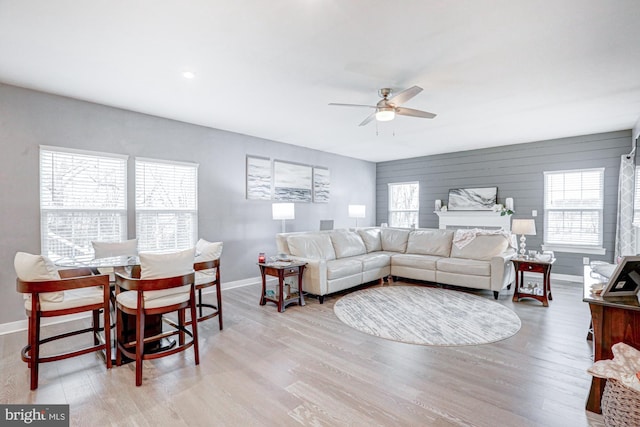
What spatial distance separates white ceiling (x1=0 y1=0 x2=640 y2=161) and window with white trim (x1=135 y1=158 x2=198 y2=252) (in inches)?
31.8

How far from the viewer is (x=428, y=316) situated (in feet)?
12.7

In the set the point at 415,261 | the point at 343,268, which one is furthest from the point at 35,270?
the point at 415,261

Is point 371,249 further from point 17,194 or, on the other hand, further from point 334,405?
point 17,194

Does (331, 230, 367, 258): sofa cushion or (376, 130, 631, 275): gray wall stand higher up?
(376, 130, 631, 275): gray wall

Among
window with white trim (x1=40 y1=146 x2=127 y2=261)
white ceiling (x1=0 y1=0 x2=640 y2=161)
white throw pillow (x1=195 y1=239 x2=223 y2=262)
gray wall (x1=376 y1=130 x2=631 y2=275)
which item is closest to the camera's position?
white ceiling (x1=0 y1=0 x2=640 y2=161)

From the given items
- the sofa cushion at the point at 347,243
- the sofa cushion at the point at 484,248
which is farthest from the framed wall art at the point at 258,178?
the sofa cushion at the point at 484,248

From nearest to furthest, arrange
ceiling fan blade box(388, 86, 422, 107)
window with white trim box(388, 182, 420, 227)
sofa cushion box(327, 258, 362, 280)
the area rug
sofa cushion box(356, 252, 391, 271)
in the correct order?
ceiling fan blade box(388, 86, 422, 107)
the area rug
sofa cushion box(327, 258, 362, 280)
sofa cushion box(356, 252, 391, 271)
window with white trim box(388, 182, 420, 227)

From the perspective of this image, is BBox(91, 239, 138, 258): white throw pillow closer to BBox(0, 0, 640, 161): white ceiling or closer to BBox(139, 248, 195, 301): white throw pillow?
BBox(139, 248, 195, 301): white throw pillow

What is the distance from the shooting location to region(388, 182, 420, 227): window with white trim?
8156 millimetres

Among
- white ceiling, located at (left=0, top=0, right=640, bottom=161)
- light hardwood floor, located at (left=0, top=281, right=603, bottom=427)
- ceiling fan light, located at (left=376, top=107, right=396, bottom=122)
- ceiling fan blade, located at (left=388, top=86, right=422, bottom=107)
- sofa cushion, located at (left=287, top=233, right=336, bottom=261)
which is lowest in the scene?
light hardwood floor, located at (left=0, top=281, right=603, bottom=427)

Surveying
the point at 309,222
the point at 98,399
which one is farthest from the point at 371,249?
the point at 98,399

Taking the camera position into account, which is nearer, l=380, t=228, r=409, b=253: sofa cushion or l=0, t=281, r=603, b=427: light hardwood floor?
l=0, t=281, r=603, b=427: light hardwood floor

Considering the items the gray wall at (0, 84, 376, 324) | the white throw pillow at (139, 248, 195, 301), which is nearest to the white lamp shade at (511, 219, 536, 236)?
the gray wall at (0, 84, 376, 324)

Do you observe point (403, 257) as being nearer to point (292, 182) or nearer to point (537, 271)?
point (537, 271)
